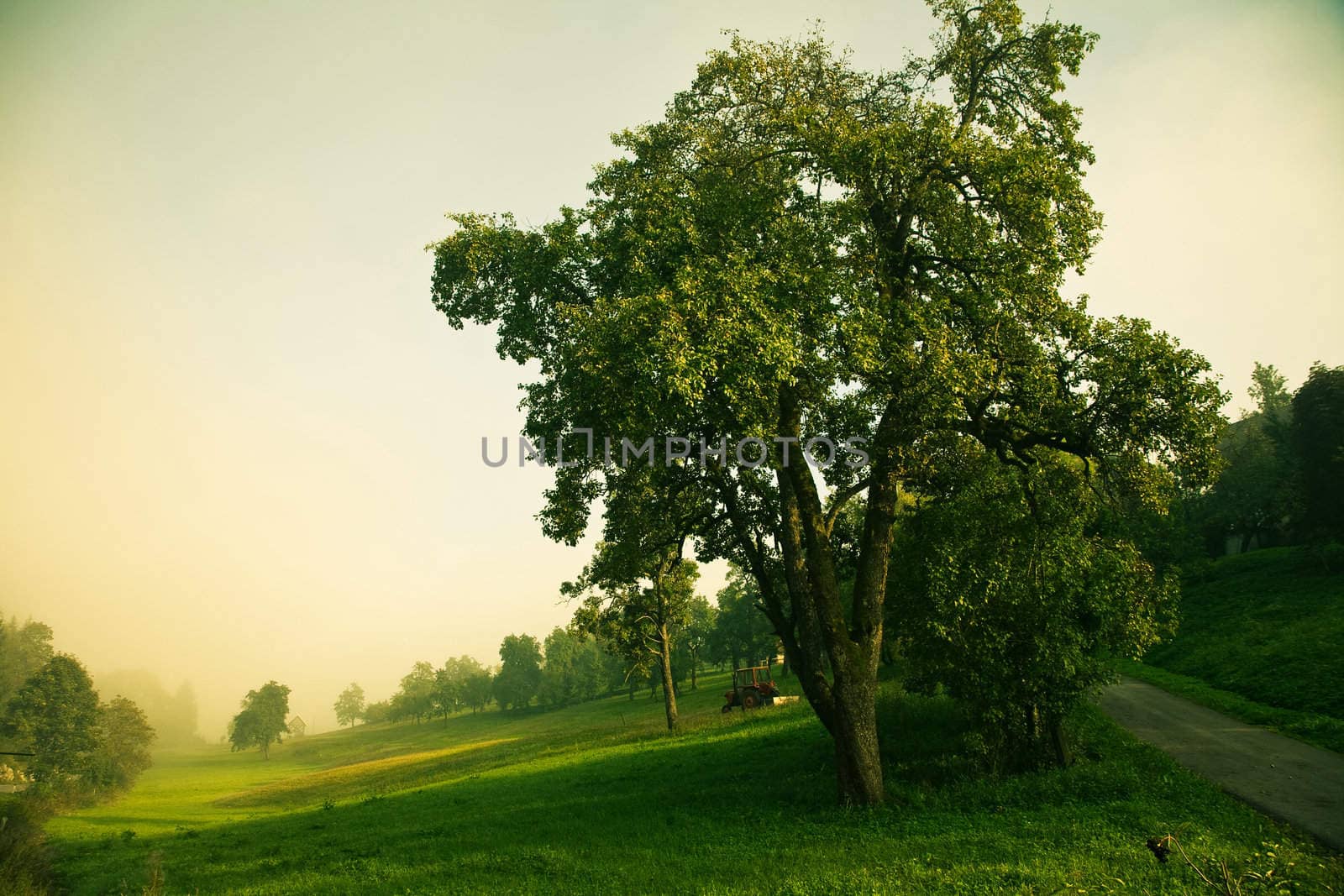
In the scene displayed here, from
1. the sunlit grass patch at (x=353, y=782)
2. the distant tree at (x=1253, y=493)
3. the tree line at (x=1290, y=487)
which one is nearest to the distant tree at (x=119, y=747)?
the sunlit grass patch at (x=353, y=782)

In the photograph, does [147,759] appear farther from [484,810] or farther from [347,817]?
[484,810]

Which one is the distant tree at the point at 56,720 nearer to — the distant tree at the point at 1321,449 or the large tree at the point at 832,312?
the large tree at the point at 832,312

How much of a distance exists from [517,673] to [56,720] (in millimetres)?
66452

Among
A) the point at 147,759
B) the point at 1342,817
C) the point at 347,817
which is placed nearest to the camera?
the point at 1342,817

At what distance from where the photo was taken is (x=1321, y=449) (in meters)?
43.4

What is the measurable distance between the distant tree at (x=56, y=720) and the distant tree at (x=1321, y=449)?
103 meters

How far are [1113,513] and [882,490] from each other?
19.7ft

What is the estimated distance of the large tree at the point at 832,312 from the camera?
14.4 metres

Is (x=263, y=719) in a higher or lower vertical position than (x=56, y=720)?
lower

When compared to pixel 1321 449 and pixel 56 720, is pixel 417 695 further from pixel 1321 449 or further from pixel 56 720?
pixel 1321 449

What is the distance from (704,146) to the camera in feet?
59.9

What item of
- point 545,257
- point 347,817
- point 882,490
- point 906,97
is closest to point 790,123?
point 906,97

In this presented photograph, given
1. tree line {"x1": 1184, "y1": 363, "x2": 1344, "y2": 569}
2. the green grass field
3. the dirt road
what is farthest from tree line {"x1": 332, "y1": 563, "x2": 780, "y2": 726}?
tree line {"x1": 1184, "y1": 363, "x2": 1344, "y2": 569}

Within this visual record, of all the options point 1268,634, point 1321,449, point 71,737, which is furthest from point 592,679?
point 1321,449
